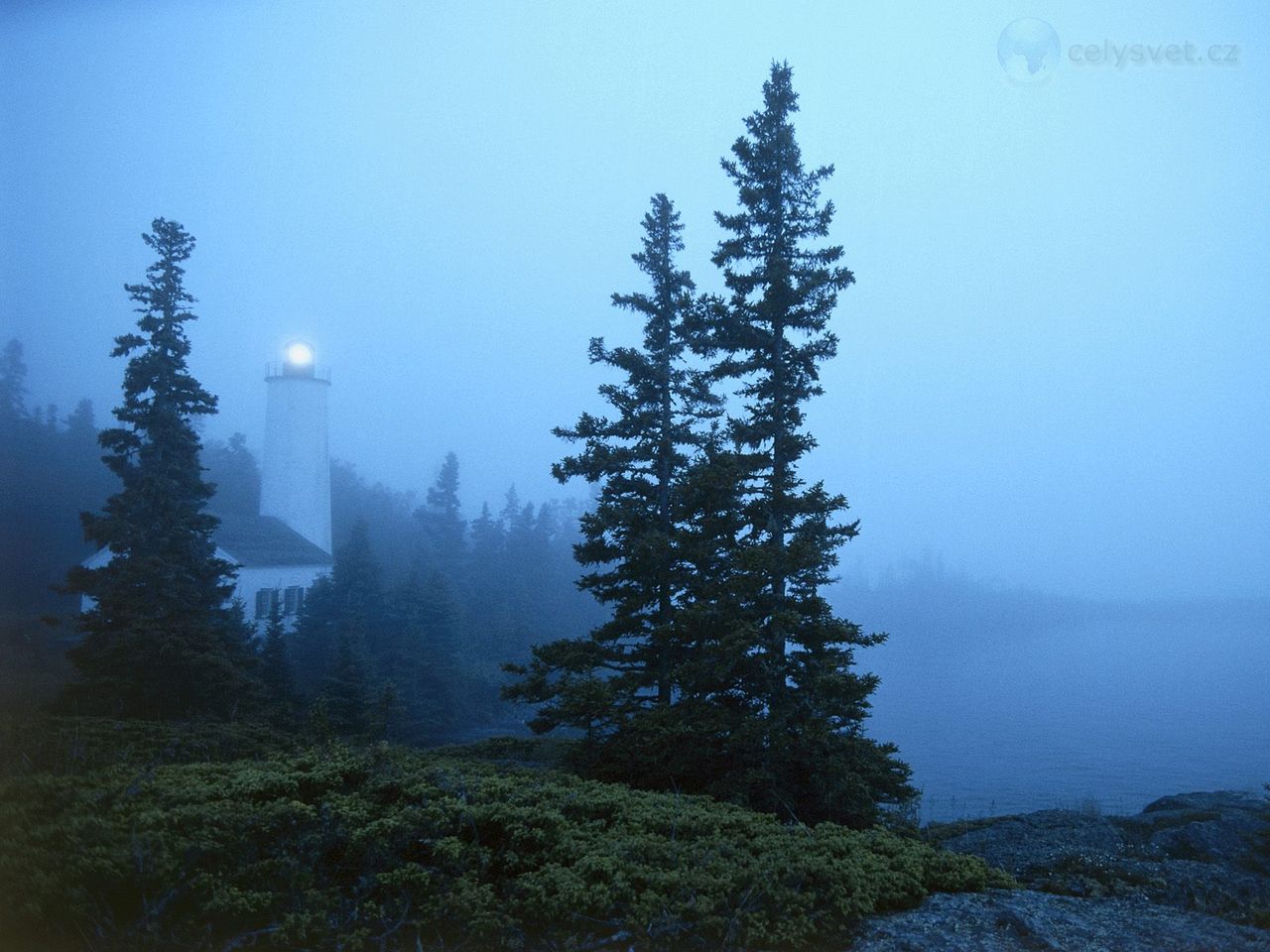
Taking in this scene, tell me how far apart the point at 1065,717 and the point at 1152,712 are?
6480 millimetres

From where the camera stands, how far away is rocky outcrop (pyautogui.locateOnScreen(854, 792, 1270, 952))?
630cm

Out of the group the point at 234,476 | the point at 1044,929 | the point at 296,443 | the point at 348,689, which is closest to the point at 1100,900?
the point at 1044,929

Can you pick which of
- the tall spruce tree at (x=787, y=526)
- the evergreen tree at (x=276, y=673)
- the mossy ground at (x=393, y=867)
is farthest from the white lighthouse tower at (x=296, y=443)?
the mossy ground at (x=393, y=867)

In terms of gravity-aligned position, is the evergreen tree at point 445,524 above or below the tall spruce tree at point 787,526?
above

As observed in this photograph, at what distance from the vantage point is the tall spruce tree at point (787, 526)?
1142cm

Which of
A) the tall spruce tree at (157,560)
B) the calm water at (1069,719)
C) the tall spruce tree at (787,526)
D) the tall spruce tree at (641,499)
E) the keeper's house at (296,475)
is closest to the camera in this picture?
the tall spruce tree at (787,526)

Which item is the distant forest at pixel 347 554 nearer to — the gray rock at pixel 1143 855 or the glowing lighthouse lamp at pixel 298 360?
the glowing lighthouse lamp at pixel 298 360

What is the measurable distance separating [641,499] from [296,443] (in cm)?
3527

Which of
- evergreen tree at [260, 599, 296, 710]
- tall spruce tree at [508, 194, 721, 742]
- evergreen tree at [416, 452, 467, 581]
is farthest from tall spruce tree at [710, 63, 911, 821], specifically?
evergreen tree at [416, 452, 467, 581]

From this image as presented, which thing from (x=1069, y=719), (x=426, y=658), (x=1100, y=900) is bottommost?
(x=1069, y=719)

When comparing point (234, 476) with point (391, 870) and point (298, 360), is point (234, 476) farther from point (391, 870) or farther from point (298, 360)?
point (391, 870)

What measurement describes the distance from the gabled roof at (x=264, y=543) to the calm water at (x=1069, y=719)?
3065 cm

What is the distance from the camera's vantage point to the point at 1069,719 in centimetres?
4734

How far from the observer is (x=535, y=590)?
58.4 meters
